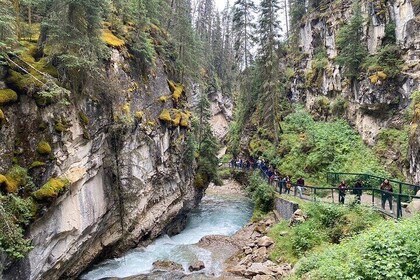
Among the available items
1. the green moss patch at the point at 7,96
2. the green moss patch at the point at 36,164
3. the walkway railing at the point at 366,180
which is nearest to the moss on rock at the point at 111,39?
the green moss patch at the point at 7,96

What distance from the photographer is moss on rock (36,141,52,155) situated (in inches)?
471

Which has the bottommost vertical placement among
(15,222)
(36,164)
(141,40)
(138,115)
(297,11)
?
(15,222)

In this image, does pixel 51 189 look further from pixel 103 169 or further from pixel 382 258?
pixel 382 258

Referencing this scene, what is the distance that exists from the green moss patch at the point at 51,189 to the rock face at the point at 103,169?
33 centimetres

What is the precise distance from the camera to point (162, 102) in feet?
76.1

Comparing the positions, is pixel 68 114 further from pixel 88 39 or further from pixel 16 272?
pixel 16 272

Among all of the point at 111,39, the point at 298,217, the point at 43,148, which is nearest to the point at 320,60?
the point at 298,217

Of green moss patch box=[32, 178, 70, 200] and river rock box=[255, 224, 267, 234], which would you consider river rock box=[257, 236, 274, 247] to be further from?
green moss patch box=[32, 178, 70, 200]

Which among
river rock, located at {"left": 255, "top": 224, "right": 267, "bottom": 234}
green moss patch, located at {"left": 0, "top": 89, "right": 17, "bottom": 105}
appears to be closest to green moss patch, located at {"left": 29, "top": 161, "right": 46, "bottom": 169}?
green moss patch, located at {"left": 0, "top": 89, "right": 17, "bottom": 105}

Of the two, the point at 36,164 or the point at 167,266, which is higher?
the point at 36,164

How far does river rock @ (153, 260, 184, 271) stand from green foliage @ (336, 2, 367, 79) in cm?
2199

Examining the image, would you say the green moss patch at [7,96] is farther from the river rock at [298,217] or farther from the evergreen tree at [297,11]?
the evergreen tree at [297,11]

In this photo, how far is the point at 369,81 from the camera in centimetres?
2703

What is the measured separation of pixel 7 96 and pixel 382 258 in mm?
12134
